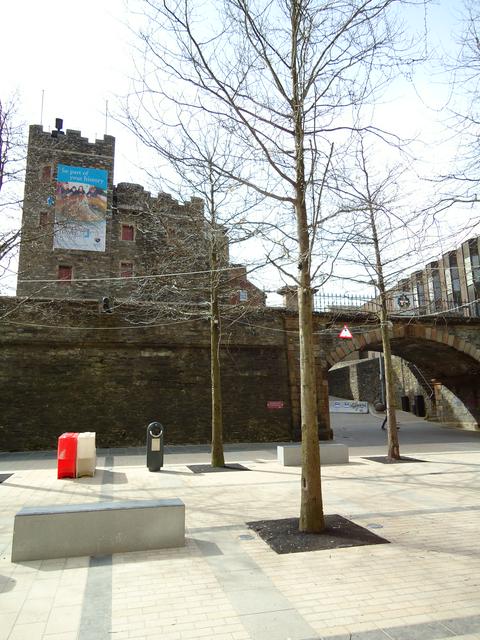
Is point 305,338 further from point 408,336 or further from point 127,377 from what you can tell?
point 408,336

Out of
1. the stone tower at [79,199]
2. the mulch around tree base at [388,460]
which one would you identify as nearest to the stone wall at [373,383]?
the mulch around tree base at [388,460]

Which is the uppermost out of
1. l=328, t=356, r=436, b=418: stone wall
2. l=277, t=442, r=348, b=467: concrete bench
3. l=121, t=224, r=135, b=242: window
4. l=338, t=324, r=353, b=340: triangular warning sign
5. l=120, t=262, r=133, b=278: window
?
l=121, t=224, r=135, b=242: window

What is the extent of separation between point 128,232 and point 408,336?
19.7m

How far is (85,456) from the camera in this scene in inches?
372

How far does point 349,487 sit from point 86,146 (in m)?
29.1

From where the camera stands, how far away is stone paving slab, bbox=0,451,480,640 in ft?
10.6

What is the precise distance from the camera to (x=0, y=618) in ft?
11.1

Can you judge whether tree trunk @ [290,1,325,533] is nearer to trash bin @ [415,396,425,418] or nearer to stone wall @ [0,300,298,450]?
stone wall @ [0,300,298,450]

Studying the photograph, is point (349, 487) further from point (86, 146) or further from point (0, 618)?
point (86, 146)

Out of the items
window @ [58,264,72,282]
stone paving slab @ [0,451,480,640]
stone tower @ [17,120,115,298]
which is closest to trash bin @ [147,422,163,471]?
stone paving slab @ [0,451,480,640]

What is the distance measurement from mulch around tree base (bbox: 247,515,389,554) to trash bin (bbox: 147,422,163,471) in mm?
4783

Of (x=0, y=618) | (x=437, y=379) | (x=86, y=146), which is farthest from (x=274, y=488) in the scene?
(x=86, y=146)

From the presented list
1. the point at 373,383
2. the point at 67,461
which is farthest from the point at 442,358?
the point at 67,461

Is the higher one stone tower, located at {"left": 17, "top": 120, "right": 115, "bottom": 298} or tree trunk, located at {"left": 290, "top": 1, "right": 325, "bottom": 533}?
stone tower, located at {"left": 17, "top": 120, "right": 115, "bottom": 298}
